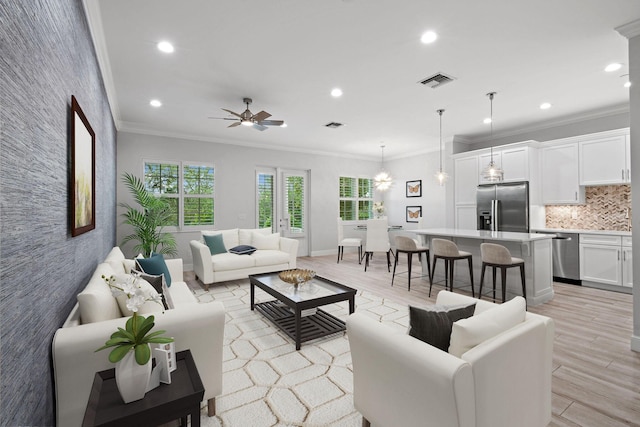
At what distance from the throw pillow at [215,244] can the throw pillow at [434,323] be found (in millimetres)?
4151

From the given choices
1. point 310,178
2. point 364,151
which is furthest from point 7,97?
point 364,151

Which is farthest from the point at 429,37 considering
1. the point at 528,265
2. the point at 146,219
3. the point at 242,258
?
the point at 146,219

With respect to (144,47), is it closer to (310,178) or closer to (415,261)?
(310,178)

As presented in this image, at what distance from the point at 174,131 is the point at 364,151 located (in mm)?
4510

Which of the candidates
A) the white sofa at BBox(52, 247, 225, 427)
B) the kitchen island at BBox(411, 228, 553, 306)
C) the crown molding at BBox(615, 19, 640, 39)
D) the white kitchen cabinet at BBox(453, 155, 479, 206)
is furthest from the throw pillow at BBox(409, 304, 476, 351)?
the white kitchen cabinet at BBox(453, 155, 479, 206)

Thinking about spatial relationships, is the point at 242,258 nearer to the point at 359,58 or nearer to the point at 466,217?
the point at 359,58

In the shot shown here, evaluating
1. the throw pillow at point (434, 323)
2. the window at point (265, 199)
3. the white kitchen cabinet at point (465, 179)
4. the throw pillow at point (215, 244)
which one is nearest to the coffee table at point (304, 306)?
the throw pillow at point (434, 323)

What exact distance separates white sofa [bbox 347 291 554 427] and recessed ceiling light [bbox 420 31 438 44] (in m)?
2.43

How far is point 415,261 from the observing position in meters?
7.14

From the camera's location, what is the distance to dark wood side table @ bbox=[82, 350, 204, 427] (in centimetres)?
117

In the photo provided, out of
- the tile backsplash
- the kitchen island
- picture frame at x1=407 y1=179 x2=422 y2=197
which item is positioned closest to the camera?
the kitchen island

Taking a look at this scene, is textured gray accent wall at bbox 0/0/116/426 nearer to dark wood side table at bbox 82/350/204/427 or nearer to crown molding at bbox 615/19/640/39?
dark wood side table at bbox 82/350/204/427

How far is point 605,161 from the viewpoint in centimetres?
486

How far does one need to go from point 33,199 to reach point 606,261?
640cm
